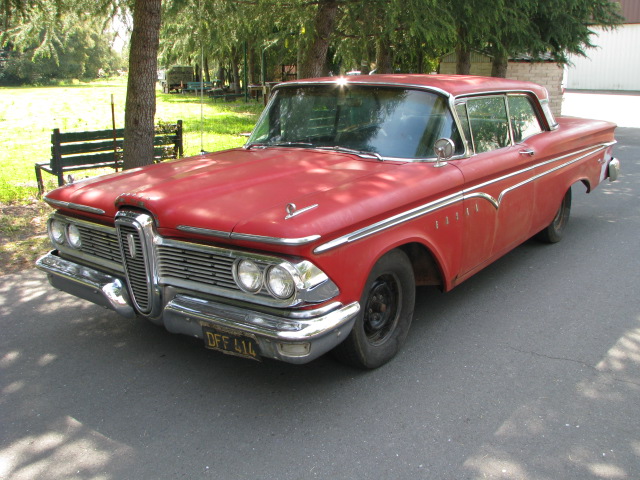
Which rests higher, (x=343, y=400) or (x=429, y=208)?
(x=429, y=208)

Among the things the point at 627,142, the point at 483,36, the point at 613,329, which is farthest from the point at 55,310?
the point at 627,142

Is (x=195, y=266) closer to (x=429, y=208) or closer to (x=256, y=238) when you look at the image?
(x=256, y=238)

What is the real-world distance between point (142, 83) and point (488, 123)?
4.14 metres

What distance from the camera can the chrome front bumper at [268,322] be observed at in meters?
3.06

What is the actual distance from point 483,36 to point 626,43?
2894cm

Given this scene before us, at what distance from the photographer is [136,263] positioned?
11.5 feet

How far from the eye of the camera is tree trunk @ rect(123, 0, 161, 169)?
686 centimetres

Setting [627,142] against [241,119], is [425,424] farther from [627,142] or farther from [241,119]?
[241,119]

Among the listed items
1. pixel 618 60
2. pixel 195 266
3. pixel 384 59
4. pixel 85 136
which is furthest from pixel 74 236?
pixel 618 60

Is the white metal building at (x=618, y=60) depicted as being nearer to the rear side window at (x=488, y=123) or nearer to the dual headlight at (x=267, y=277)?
the rear side window at (x=488, y=123)

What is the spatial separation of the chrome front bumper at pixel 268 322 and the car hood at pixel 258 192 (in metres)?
0.41

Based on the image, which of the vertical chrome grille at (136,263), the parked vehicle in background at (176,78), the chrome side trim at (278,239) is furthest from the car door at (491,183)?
the parked vehicle in background at (176,78)

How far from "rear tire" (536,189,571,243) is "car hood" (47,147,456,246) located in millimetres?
2865

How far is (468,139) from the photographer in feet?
14.7
